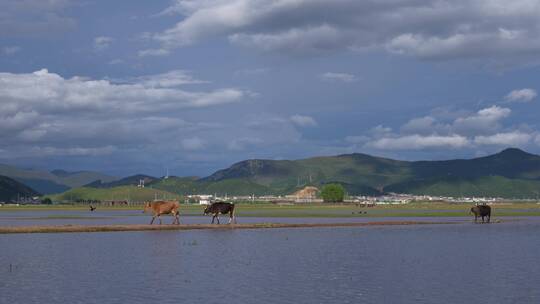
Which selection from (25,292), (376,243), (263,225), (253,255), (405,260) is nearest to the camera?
(25,292)

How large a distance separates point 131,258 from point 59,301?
42.7 feet

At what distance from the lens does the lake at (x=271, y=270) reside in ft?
76.4

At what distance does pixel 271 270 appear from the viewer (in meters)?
30.2

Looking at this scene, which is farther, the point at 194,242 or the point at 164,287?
the point at 194,242

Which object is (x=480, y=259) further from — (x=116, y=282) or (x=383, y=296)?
(x=116, y=282)

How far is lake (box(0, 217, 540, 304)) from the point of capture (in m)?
23.3

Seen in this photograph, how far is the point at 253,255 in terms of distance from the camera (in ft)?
120

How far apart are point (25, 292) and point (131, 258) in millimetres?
11251

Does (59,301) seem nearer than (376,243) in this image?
Yes

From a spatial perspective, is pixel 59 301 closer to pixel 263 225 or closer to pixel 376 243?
pixel 376 243

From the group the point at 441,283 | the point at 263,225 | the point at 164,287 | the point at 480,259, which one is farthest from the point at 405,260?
the point at 263,225

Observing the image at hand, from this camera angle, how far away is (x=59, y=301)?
22266 millimetres

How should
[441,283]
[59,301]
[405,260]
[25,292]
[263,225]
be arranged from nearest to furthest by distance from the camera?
[59,301]
[25,292]
[441,283]
[405,260]
[263,225]

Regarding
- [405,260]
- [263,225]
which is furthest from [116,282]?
[263,225]
